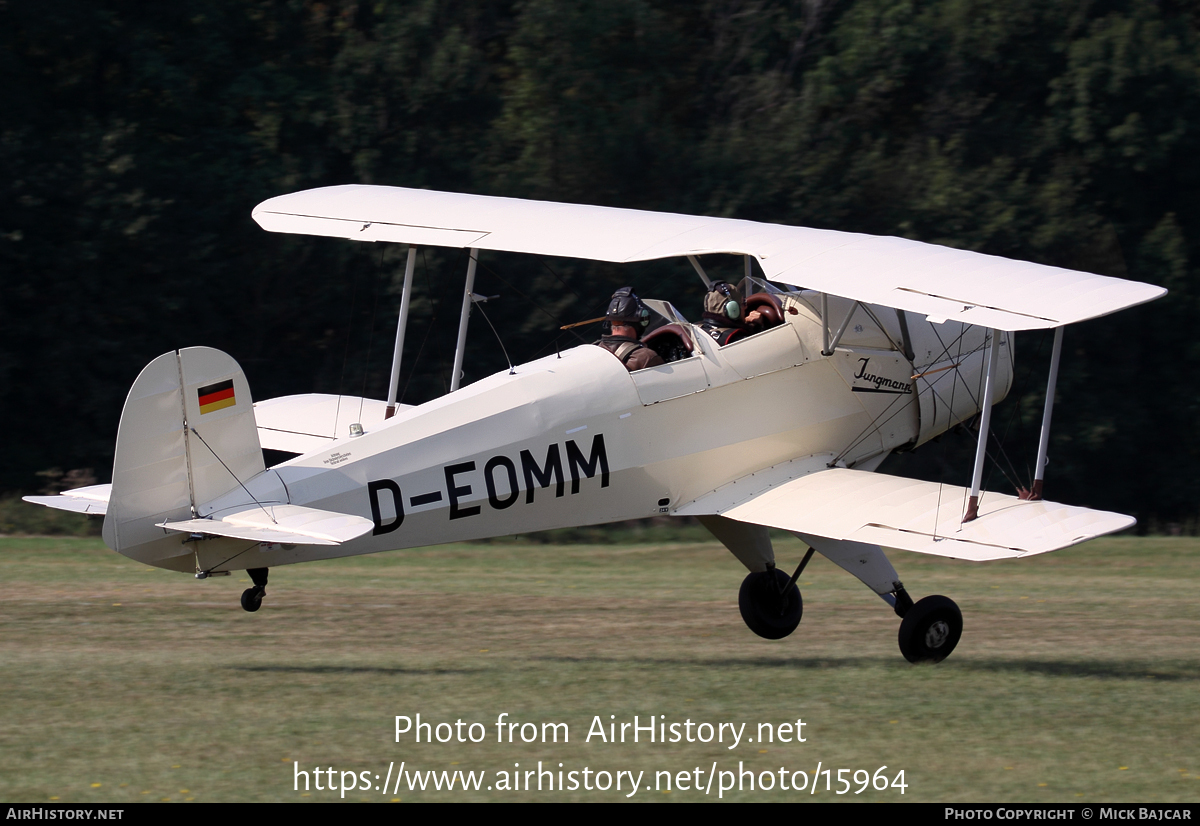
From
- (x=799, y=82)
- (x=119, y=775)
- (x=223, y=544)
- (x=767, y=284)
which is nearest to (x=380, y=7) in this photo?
(x=799, y=82)

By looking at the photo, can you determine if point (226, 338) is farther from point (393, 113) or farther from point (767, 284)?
point (767, 284)

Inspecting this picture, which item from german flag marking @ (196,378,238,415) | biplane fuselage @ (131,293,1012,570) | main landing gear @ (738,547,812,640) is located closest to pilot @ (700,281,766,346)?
biplane fuselage @ (131,293,1012,570)

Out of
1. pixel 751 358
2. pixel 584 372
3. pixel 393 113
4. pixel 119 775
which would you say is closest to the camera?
pixel 119 775

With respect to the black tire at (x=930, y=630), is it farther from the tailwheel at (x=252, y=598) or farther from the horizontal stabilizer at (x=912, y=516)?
the tailwheel at (x=252, y=598)

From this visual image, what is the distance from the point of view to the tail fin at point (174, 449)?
7.99 m

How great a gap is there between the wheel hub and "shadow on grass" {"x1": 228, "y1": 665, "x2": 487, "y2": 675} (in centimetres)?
291

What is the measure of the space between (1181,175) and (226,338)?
17608 mm

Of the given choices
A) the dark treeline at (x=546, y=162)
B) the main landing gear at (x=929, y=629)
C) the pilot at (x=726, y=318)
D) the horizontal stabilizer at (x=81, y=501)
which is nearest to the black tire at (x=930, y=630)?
the main landing gear at (x=929, y=629)

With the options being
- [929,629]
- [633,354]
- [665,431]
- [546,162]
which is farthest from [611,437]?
[546,162]

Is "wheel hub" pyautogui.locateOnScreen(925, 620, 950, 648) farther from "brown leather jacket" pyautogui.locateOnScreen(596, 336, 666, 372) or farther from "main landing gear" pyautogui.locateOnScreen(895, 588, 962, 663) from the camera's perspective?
"brown leather jacket" pyautogui.locateOnScreen(596, 336, 666, 372)

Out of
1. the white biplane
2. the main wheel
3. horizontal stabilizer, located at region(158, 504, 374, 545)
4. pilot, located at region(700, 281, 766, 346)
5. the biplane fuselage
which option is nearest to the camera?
horizontal stabilizer, located at region(158, 504, 374, 545)

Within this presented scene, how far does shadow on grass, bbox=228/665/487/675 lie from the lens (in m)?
9.19

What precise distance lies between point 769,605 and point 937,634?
153cm

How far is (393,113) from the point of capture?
87.3 feet
